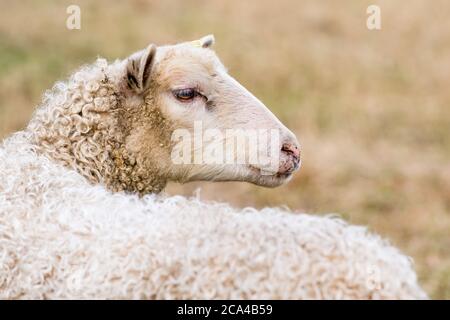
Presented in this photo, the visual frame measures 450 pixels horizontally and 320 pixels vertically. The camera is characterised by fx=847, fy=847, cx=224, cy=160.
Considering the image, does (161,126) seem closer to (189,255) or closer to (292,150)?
(292,150)

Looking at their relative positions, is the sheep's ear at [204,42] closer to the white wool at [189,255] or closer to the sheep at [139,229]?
the sheep at [139,229]

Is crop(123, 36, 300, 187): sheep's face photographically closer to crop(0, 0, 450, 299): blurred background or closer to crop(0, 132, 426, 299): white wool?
crop(0, 132, 426, 299): white wool

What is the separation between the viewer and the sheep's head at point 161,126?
18.0 ft

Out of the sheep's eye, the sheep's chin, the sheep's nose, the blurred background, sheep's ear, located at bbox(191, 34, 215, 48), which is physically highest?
the blurred background

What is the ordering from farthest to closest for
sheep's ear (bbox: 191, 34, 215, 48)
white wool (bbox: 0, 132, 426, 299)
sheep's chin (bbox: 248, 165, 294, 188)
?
1. sheep's ear (bbox: 191, 34, 215, 48)
2. sheep's chin (bbox: 248, 165, 294, 188)
3. white wool (bbox: 0, 132, 426, 299)

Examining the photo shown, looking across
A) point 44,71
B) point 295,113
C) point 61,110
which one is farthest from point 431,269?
point 44,71

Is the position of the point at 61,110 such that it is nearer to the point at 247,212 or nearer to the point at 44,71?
the point at 247,212

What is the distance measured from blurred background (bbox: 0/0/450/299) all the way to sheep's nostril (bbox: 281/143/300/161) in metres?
2.74

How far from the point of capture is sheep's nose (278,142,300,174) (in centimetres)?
563

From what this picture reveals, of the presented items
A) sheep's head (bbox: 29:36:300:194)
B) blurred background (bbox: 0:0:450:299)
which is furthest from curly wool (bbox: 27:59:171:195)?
blurred background (bbox: 0:0:450:299)

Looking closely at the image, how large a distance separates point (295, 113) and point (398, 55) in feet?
16.2

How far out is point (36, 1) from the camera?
2120 centimetres

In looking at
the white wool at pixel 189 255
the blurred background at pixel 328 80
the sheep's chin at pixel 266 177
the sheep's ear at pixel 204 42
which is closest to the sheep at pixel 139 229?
the white wool at pixel 189 255
